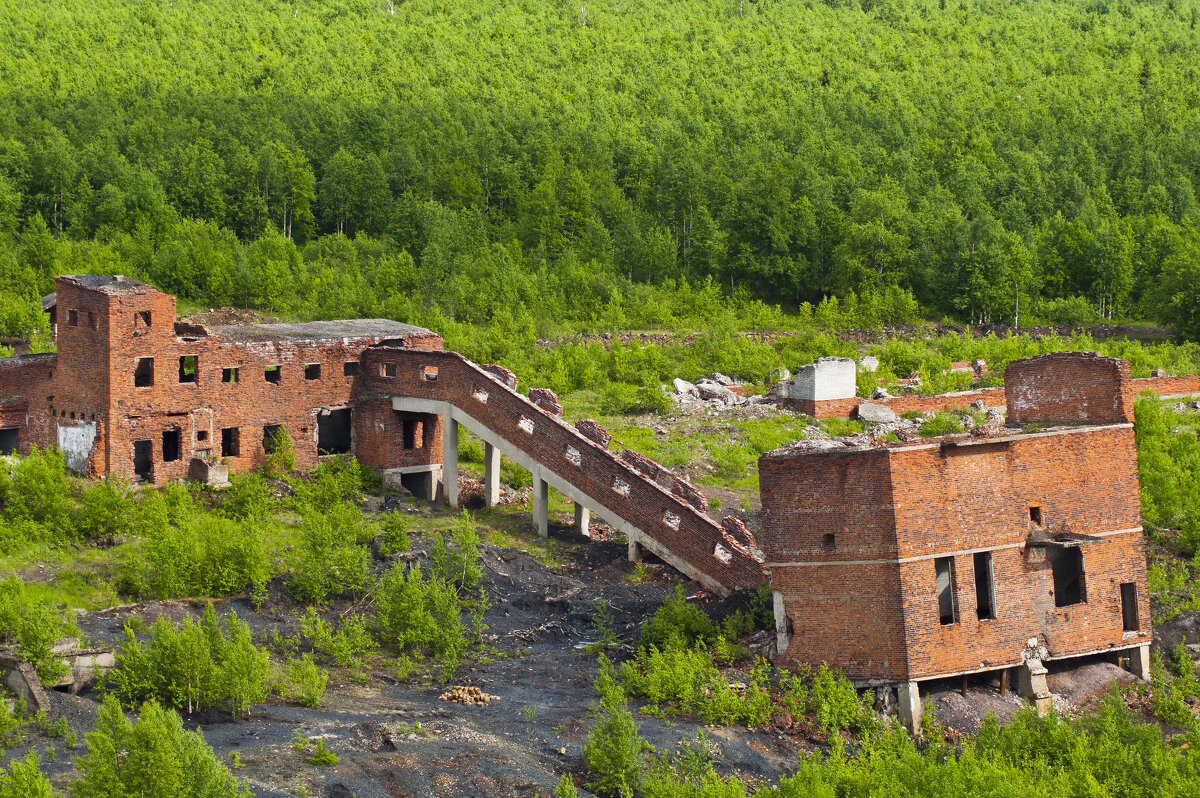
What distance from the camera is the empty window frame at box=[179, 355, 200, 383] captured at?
1204 inches

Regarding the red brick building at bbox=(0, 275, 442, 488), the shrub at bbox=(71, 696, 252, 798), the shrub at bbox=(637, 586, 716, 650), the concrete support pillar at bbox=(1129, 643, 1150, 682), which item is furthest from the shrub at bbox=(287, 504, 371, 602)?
the concrete support pillar at bbox=(1129, 643, 1150, 682)

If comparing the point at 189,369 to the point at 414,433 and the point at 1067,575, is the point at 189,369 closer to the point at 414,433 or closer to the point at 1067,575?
the point at 414,433

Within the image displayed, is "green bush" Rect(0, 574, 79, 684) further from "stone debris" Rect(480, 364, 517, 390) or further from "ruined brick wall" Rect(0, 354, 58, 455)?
"stone debris" Rect(480, 364, 517, 390)

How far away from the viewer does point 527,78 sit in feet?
329

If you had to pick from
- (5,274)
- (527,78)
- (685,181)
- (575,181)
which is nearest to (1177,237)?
(685,181)

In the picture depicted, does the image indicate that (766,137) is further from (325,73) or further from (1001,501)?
(1001,501)

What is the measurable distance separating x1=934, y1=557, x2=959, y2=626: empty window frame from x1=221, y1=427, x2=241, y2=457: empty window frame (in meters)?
17.2

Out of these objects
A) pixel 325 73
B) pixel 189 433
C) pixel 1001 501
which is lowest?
pixel 1001 501

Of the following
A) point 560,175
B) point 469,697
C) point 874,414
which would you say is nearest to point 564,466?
point 469,697

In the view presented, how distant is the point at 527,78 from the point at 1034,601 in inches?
3332

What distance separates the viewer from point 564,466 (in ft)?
96.5

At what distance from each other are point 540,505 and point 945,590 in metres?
11.0

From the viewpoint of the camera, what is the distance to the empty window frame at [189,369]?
100ft

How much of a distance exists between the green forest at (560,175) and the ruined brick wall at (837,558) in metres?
30.9
